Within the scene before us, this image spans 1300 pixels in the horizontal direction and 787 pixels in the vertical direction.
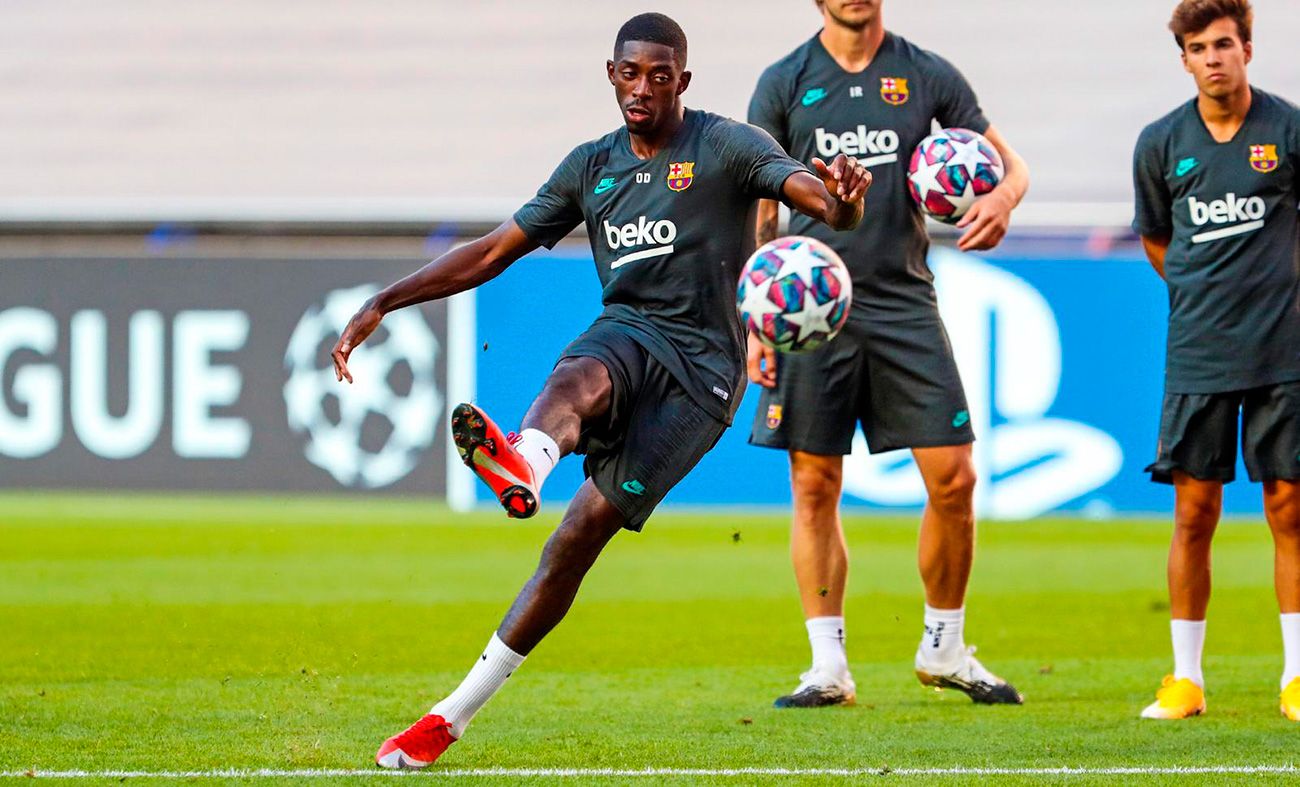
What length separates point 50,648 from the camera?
821 cm

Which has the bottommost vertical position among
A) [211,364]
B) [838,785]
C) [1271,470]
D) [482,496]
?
[482,496]

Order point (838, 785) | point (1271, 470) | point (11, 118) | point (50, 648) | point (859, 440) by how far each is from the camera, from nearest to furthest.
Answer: point (838, 785)
point (1271, 470)
point (50, 648)
point (859, 440)
point (11, 118)

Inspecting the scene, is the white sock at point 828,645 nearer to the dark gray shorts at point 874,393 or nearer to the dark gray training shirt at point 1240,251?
the dark gray shorts at point 874,393

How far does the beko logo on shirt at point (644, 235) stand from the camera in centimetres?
564

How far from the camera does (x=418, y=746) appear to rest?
A: 528 centimetres

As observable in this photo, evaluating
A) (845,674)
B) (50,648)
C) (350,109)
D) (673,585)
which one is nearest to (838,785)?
(845,674)

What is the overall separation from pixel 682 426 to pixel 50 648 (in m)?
3.94

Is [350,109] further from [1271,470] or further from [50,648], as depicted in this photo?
[1271,470]

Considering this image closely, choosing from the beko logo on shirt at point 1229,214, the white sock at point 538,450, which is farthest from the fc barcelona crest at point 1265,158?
the white sock at point 538,450

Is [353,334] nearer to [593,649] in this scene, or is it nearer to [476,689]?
[476,689]

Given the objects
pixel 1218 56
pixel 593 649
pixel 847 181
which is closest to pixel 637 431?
pixel 847 181

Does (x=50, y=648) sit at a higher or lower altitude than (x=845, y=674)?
lower

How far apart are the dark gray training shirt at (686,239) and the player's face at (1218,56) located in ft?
6.21

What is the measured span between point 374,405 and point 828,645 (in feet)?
30.1
